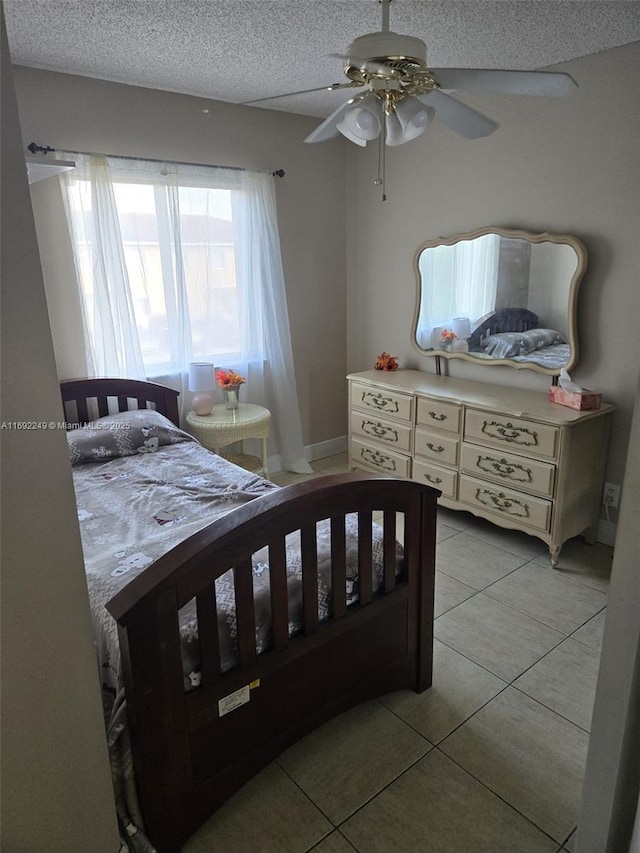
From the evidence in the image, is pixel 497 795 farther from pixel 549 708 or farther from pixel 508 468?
pixel 508 468

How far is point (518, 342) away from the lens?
11.2 feet

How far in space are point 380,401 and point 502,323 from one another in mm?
911

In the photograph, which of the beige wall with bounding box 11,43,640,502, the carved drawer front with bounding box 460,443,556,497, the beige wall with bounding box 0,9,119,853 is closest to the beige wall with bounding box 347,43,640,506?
the beige wall with bounding box 11,43,640,502

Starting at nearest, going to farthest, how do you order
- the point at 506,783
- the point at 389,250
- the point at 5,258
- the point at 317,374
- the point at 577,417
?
the point at 5,258, the point at 506,783, the point at 577,417, the point at 389,250, the point at 317,374

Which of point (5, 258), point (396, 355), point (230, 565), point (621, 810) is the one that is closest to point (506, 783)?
point (621, 810)

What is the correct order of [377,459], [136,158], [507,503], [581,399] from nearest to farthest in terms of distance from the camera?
[581,399] < [507,503] < [136,158] < [377,459]

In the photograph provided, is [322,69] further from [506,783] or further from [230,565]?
[506,783]

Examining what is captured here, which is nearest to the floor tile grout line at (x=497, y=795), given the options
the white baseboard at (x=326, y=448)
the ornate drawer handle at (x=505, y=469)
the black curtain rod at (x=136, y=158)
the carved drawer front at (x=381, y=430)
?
the ornate drawer handle at (x=505, y=469)

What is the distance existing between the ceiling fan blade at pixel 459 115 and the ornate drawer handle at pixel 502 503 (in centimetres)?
184

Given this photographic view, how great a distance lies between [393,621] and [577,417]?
60.0 inches

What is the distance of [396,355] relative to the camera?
4309 mm

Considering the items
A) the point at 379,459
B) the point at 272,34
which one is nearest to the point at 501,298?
the point at 379,459

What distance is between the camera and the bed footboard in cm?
141

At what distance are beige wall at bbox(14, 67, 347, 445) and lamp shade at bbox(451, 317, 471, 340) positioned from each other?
1126mm
